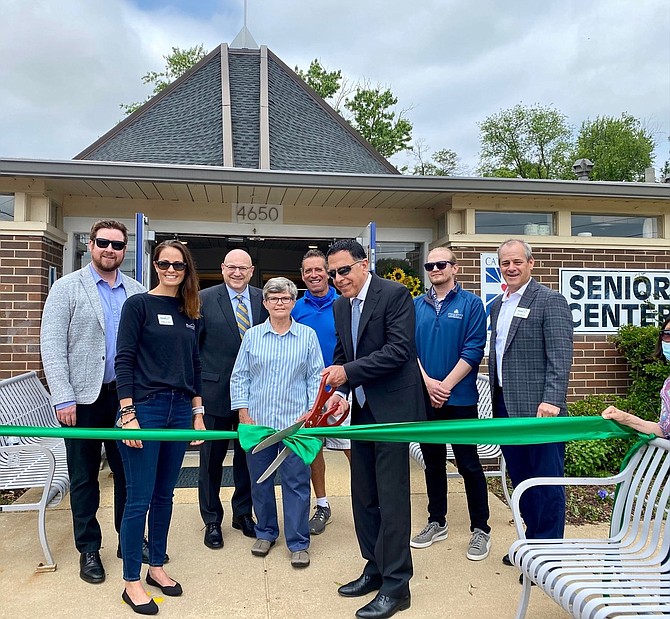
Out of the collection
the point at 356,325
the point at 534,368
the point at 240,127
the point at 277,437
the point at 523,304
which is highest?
the point at 240,127

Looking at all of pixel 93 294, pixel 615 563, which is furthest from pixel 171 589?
pixel 615 563

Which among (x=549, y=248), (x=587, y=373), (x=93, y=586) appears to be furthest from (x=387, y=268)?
(x=93, y=586)

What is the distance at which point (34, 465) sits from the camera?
429cm

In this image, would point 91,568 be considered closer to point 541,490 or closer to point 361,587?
point 361,587

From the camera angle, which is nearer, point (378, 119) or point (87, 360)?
point (87, 360)

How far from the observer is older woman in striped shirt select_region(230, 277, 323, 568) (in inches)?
150

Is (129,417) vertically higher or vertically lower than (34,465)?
higher

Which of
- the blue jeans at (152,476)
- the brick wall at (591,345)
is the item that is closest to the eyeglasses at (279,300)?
the blue jeans at (152,476)

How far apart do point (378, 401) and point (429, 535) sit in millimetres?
1410

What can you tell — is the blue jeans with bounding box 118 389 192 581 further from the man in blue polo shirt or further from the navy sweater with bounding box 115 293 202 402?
the man in blue polo shirt

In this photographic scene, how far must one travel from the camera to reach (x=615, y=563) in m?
2.70

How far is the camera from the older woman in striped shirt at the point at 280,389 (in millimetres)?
3809

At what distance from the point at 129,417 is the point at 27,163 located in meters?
3.91

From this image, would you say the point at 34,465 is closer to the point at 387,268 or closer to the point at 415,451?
the point at 415,451
